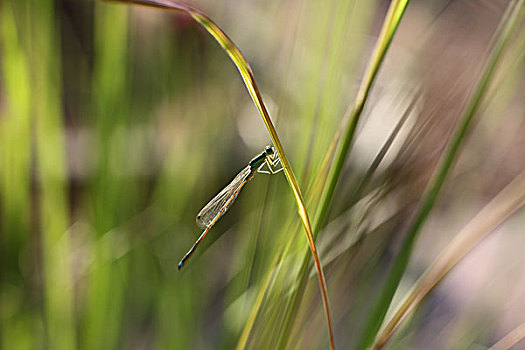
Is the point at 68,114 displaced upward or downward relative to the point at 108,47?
upward

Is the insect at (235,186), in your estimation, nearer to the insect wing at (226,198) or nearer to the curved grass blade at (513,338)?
the insect wing at (226,198)

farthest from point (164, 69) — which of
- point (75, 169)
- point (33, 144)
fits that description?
point (75, 169)

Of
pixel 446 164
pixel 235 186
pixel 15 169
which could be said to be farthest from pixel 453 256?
pixel 15 169

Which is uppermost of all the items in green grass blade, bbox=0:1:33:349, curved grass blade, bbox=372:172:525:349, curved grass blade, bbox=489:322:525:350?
green grass blade, bbox=0:1:33:349

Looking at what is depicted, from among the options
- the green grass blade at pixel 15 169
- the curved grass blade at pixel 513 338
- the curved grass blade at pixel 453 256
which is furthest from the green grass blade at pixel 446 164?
the green grass blade at pixel 15 169

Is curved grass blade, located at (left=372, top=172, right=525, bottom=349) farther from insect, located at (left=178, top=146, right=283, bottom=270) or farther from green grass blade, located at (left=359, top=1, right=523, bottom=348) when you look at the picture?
insect, located at (left=178, top=146, right=283, bottom=270)

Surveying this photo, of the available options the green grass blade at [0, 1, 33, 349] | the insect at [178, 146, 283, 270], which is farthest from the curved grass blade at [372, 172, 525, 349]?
the green grass blade at [0, 1, 33, 349]

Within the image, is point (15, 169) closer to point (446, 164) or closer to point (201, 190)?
point (201, 190)

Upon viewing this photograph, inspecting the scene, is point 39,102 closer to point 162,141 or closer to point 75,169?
point 162,141

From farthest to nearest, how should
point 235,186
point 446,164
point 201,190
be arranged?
1. point 201,190
2. point 235,186
3. point 446,164
